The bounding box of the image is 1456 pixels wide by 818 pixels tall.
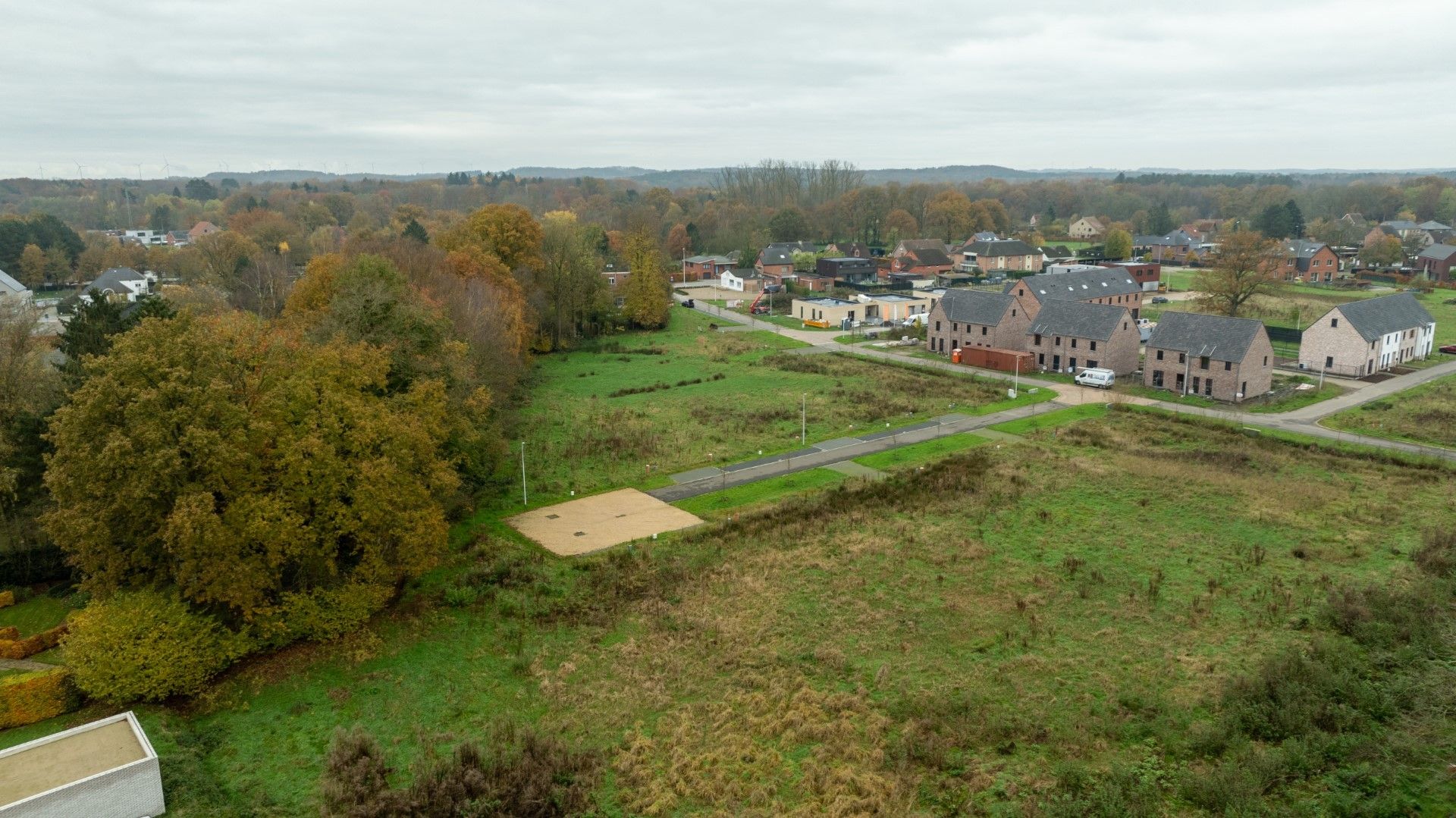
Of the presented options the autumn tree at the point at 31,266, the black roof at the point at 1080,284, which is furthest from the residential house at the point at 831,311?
the autumn tree at the point at 31,266

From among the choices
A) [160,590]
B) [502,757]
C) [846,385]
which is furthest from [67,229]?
[502,757]

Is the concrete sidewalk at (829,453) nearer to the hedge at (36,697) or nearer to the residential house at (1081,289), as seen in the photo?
the residential house at (1081,289)

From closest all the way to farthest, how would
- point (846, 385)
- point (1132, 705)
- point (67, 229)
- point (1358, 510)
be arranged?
point (1132, 705)
point (1358, 510)
point (846, 385)
point (67, 229)

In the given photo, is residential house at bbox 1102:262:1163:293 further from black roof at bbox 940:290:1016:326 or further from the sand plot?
the sand plot

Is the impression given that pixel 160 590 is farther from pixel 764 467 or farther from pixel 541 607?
pixel 764 467

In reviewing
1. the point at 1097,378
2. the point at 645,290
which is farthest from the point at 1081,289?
the point at 645,290

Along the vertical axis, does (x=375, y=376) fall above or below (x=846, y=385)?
above

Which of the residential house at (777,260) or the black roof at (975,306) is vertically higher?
the residential house at (777,260)

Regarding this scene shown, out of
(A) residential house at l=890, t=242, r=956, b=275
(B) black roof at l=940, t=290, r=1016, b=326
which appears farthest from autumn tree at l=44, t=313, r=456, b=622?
(A) residential house at l=890, t=242, r=956, b=275
